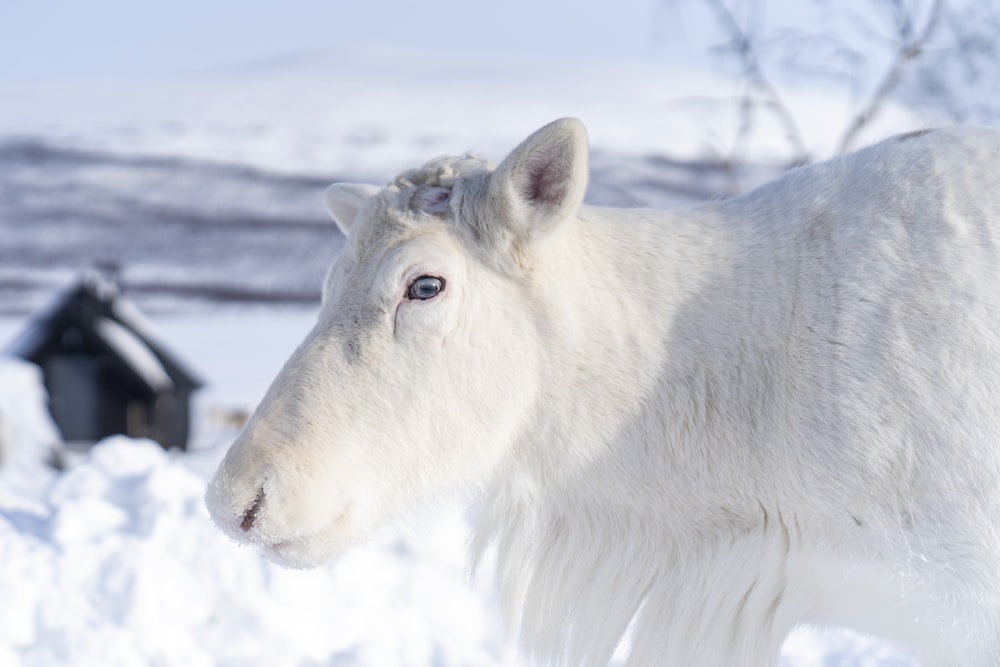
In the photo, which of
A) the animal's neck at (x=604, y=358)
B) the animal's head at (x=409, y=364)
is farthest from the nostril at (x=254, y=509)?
the animal's neck at (x=604, y=358)

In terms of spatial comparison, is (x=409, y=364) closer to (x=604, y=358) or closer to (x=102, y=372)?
(x=604, y=358)

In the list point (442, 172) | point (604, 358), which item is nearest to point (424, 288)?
point (442, 172)

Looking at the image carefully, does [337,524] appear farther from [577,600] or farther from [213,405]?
[213,405]

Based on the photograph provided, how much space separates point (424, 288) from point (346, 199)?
71cm

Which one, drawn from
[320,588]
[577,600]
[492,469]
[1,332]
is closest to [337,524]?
[492,469]

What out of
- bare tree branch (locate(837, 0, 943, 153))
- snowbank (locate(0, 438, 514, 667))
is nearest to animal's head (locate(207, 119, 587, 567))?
snowbank (locate(0, 438, 514, 667))

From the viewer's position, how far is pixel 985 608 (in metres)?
2.72

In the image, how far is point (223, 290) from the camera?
23.8 meters

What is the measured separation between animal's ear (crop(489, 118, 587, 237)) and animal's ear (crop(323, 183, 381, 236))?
0.61 m

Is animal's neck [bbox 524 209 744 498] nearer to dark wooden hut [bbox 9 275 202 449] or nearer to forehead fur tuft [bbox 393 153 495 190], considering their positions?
forehead fur tuft [bbox 393 153 495 190]

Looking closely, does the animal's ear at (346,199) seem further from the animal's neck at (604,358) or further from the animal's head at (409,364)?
the animal's neck at (604,358)

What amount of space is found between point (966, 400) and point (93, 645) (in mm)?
3311

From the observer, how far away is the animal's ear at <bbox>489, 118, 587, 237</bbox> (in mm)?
2762

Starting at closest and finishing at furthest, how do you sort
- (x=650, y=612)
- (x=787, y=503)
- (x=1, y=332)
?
(x=787, y=503) < (x=650, y=612) < (x=1, y=332)
